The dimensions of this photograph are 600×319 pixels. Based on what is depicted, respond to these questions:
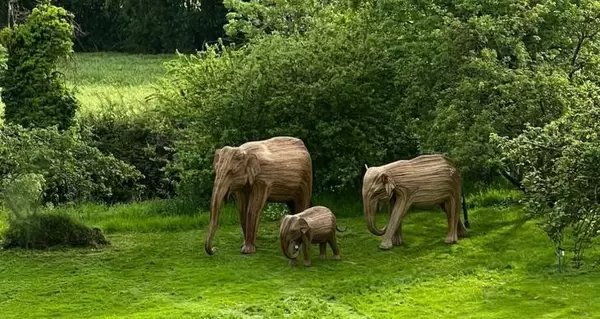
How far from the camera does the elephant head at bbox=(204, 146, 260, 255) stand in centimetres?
1369

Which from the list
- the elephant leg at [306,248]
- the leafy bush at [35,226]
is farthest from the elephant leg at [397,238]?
the leafy bush at [35,226]

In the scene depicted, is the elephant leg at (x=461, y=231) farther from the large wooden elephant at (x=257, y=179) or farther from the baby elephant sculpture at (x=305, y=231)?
the baby elephant sculpture at (x=305, y=231)

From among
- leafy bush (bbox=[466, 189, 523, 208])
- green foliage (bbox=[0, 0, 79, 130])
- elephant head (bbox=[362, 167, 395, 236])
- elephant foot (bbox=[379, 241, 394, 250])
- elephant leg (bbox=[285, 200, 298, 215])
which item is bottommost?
leafy bush (bbox=[466, 189, 523, 208])

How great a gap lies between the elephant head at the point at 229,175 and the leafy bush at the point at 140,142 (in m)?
8.03

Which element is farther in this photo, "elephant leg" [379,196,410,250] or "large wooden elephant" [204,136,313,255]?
"elephant leg" [379,196,410,250]

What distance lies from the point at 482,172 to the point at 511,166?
1962 millimetres

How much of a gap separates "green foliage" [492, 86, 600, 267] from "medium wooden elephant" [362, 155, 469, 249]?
1.71m

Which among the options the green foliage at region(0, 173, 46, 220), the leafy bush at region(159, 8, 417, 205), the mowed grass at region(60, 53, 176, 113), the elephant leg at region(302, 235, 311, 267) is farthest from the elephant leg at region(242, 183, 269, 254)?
the mowed grass at region(60, 53, 176, 113)

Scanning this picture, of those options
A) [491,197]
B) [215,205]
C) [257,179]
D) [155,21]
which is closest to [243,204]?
[257,179]

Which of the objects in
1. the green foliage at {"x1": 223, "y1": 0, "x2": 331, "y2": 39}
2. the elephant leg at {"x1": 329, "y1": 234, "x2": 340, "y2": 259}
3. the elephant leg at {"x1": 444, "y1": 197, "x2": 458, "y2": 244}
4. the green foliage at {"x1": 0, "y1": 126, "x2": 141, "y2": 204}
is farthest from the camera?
the green foliage at {"x1": 223, "y1": 0, "x2": 331, "y2": 39}

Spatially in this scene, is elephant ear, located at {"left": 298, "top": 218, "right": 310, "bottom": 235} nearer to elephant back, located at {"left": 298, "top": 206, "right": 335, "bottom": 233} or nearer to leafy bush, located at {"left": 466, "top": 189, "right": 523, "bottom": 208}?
elephant back, located at {"left": 298, "top": 206, "right": 335, "bottom": 233}

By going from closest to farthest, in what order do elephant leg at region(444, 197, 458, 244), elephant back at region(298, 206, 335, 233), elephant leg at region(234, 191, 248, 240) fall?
elephant back at region(298, 206, 335, 233)
elephant leg at region(234, 191, 248, 240)
elephant leg at region(444, 197, 458, 244)

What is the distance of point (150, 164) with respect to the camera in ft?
72.6

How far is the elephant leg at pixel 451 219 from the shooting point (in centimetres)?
1452
